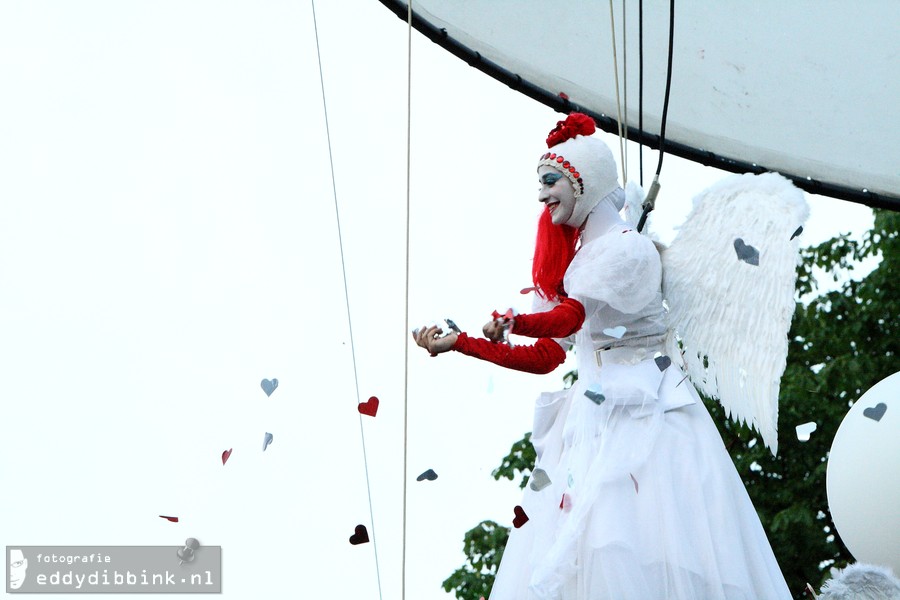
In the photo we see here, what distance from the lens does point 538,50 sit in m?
4.66

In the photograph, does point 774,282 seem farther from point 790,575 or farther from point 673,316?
point 790,575

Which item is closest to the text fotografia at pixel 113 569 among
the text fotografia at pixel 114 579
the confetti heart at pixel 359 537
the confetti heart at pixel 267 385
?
the text fotografia at pixel 114 579

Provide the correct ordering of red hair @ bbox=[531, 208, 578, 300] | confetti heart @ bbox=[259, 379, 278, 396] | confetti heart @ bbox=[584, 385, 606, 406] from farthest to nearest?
confetti heart @ bbox=[259, 379, 278, 396] < red hair @ bbox=[531, 208, 578, 300] < confetti heart @ bbox=[584, 385, 606, 406]

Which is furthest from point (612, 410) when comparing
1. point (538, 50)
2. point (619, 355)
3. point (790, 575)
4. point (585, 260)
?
point (790, 575)

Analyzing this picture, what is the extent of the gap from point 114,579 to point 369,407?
158 cm

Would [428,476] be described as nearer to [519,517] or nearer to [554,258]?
[519,517]

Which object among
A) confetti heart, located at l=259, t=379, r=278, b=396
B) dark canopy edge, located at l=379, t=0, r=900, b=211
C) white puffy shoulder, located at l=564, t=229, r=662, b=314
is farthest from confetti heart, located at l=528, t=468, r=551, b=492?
dark canopy edge, located at l=379, t=0, r=900, b=211

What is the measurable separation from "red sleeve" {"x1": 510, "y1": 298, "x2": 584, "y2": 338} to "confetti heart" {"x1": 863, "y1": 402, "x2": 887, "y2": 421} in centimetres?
A: 107

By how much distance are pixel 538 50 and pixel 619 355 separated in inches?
65.7

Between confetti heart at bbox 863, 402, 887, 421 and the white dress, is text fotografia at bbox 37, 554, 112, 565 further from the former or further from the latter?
confetti heart at bbox 863, 402, 887, 421

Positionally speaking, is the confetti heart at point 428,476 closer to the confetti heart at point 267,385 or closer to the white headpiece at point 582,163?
the confetti heart at point 267,385

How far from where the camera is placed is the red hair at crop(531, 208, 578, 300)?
3.47 metres

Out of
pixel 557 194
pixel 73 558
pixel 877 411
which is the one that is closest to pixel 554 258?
pixel 557 194

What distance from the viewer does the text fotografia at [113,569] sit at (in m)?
4.55
